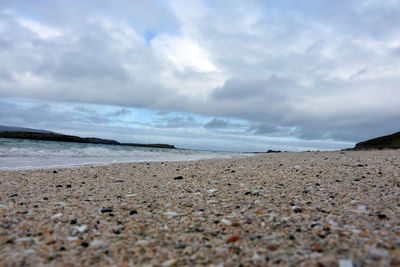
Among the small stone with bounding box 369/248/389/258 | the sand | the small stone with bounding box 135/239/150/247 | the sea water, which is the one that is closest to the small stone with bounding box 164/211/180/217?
the sand

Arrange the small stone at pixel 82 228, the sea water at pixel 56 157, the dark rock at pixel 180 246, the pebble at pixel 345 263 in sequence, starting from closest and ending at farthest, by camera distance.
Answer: the pebble at pixel 345 263
the dark rock at pixel 180 246
the small stone at pixel 82 228
the sea water at pixel 56 157

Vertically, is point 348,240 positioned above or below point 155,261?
above

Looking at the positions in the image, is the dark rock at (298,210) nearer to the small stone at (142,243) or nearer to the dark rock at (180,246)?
the dark rock at (180,246)

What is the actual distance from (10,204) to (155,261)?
4119 mm

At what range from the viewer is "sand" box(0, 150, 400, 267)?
2.63 metres

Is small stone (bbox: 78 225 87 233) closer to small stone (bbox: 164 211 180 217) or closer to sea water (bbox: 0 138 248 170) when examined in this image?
small stone (bbox: 164 211 180 217)

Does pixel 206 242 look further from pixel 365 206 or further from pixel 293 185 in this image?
pixel 293 185

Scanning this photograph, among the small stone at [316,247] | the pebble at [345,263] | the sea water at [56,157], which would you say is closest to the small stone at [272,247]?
the small stone at [316,247]

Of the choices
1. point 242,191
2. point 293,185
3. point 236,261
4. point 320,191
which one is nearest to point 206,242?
point 236,261

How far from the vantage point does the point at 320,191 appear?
5.56m

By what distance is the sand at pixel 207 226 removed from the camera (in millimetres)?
2635

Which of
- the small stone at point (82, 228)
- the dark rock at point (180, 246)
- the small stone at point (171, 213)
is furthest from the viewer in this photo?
the small stone at point (171, 213)

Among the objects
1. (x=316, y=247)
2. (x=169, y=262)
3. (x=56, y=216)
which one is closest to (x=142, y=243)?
(x=169, y=262)

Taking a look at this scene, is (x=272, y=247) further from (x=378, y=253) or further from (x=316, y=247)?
(x=378, y=253)
